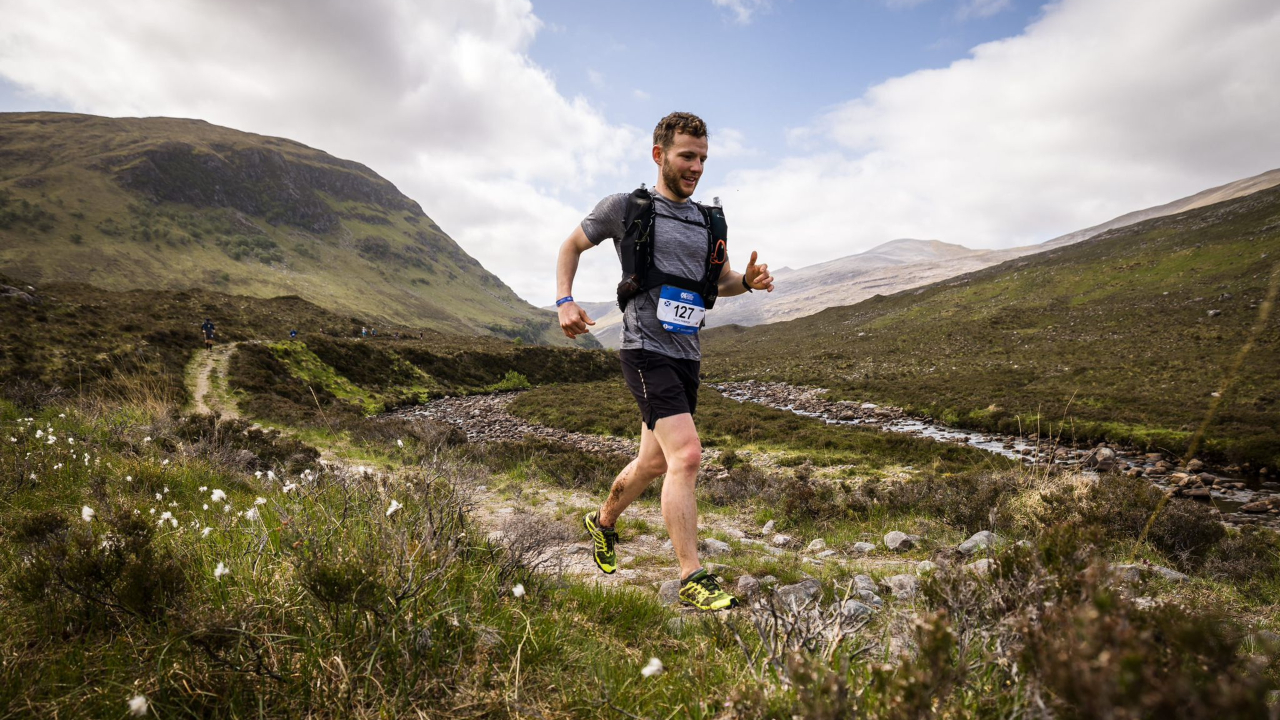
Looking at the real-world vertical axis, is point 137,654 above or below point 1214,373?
above

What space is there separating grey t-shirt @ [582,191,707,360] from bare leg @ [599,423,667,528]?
629 millimetres

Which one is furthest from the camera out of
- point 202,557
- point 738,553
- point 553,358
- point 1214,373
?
point 553,358

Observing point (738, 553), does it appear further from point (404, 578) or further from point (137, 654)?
point (137, 654)

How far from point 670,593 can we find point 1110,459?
13.7 metres

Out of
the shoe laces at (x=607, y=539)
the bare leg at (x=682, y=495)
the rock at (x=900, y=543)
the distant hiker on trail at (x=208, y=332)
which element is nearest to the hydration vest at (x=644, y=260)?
the bare leg at (x=682, y=495)

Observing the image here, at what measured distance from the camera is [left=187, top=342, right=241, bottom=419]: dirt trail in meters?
14.6

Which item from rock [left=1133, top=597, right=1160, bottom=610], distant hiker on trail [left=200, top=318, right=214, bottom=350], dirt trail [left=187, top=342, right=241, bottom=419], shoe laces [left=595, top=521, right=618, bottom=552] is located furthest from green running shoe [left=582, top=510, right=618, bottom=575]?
distant hiker on trail [left=200, top=318, right=214, bottom=350]

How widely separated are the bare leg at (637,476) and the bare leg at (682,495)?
0.27 metres

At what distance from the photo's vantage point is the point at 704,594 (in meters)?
2.95

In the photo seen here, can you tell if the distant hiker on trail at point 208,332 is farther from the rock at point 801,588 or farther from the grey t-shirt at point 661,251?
the rock at point 801,588

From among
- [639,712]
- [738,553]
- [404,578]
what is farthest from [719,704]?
[738,553]

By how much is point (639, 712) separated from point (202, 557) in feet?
7.14

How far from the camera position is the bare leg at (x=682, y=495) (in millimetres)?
3230

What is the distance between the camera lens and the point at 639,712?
5.27ft
